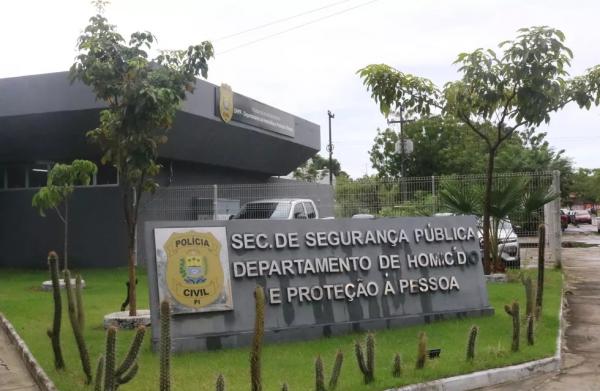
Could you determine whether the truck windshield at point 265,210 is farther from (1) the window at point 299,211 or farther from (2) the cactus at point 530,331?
(2) the cactus at point 530,331

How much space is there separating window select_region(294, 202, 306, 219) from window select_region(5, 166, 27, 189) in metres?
9.45

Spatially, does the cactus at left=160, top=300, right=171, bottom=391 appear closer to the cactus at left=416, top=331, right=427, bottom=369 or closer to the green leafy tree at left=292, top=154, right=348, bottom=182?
the cactus at left=416, top=331, right=427, bottom=369

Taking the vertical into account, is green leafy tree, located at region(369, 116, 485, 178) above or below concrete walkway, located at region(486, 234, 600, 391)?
above

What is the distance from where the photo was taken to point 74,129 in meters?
18.8

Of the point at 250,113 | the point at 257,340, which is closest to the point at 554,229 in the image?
the point at 250,113

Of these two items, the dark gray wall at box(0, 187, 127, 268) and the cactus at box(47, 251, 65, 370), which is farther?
the dark gray wall at box(0, 187, 127, 268)

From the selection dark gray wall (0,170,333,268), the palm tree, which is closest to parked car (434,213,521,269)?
the palm tree

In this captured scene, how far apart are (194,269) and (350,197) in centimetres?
1053

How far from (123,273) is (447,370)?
13.3 m

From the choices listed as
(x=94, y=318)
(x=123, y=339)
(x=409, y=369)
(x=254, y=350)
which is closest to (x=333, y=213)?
(x=94, y=318)

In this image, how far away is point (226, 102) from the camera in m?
21.0

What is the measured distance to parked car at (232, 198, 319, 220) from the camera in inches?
685

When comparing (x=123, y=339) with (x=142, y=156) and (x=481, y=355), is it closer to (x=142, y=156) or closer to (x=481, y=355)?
(x=142, y=156)

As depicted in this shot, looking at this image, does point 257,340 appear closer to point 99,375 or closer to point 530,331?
point 99,375
